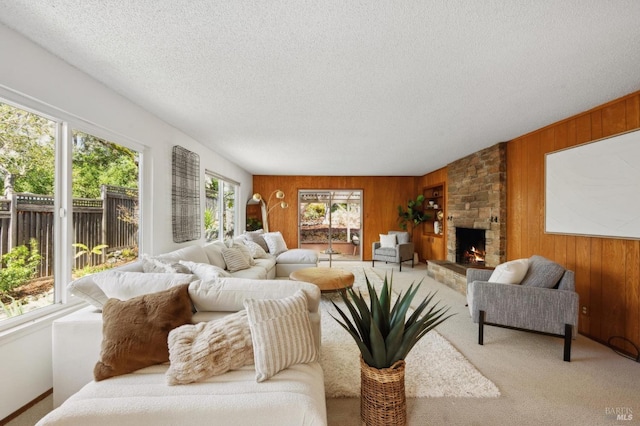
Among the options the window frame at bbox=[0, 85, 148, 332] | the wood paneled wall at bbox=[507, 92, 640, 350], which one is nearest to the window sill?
the window frame at bbox=[0, 85, 148, 332]

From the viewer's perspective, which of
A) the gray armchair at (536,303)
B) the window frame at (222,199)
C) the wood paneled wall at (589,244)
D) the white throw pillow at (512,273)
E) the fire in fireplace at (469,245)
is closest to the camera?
the gray armchair at (536,303)

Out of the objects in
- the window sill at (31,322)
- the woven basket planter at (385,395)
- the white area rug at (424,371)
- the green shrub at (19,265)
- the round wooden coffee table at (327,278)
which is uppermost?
the green shrub at (19,265)

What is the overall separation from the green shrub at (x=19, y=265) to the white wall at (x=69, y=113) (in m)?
0.35

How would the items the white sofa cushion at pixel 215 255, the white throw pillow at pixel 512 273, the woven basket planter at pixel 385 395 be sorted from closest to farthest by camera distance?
the woven basket planter at pixel 385 395
the white throw pillow at pixel 512 273
the white sofa cushion at pixel 215 255

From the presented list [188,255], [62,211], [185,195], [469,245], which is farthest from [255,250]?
[469,245]

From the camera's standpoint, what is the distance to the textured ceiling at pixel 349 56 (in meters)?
1.41

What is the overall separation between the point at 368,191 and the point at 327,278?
14.0ft

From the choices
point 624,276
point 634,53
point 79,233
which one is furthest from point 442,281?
point 79,233

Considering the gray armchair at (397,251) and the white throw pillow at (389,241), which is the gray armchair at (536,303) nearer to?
the gray armchair at (397,251)

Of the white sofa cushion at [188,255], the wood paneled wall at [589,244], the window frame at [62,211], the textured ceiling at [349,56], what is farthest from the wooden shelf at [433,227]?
the window frame at [62,211]

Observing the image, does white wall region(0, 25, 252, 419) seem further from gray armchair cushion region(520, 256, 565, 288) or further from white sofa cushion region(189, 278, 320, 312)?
gray armchair cushion region(520, 256, 565, 288)

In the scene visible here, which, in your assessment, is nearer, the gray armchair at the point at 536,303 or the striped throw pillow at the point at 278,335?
the striped throw pillow at the point at 278,335

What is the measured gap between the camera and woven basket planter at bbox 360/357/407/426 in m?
1.39

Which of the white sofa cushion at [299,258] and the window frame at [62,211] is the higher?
the window frame at [62,211]
